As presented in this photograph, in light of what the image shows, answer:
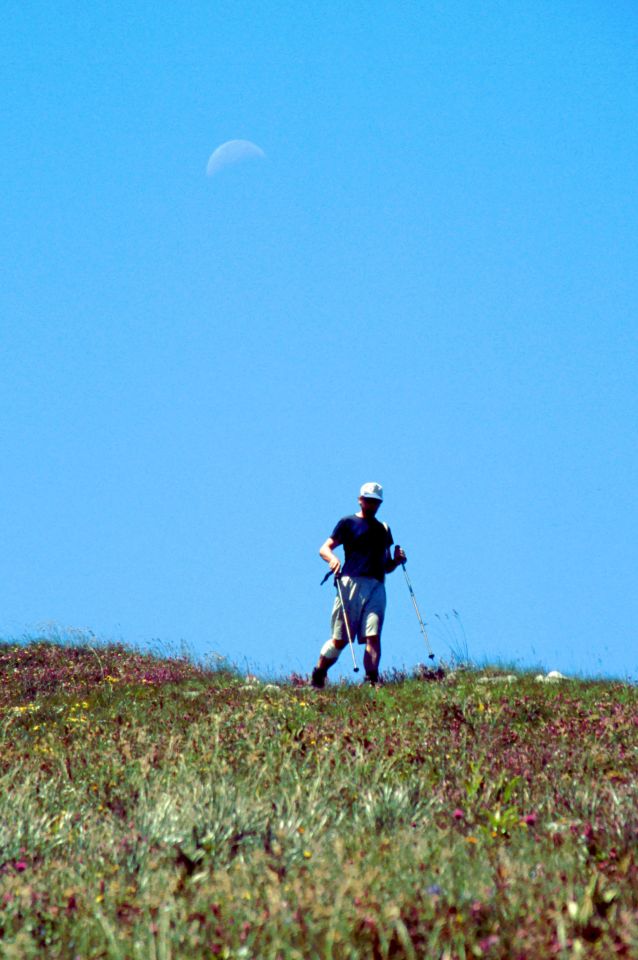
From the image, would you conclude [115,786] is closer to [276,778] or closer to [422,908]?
[276,778]

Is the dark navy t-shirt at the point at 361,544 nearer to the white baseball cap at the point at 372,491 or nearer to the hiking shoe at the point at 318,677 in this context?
the white baseball cap at the point at 372,491

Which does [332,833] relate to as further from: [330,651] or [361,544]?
[330,651]

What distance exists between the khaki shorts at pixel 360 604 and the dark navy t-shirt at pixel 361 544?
0.11m

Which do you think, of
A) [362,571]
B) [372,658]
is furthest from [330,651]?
[362,571]

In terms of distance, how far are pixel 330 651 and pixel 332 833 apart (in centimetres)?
1005

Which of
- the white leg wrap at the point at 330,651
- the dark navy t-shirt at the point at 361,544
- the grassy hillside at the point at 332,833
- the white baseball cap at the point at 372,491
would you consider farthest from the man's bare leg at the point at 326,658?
the grassy hillside at the point at 332,833

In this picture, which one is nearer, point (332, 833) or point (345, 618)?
point (332, 833)

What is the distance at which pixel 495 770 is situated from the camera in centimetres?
771

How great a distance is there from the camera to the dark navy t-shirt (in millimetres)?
15195

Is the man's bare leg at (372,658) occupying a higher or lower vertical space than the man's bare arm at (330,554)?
lower

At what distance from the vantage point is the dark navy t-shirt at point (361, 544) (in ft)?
49.9

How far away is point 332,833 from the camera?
5484mm

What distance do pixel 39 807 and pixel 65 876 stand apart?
220 centimetres

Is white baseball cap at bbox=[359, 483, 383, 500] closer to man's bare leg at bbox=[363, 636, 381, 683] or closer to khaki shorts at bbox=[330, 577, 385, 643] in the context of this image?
khaki shorts at bbox=[330, 577, 385, 643]
